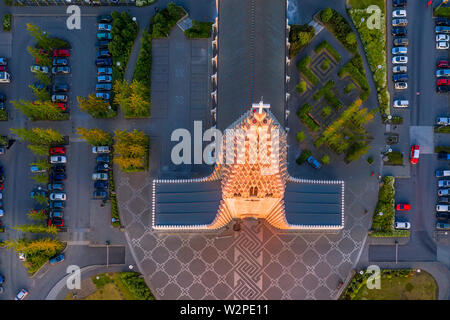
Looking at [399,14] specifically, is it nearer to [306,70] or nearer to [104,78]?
[306,70]

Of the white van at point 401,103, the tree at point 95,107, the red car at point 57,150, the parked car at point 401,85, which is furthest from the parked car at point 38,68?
the parked car at point 401,85

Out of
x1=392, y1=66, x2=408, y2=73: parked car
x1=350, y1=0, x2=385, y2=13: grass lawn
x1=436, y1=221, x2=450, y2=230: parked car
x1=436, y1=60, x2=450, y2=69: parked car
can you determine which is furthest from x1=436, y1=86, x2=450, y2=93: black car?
x1=436, y1=221, x2=450, y2=230: parked car

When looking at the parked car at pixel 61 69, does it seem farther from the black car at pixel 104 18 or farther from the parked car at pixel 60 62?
the black car at pixel 104 18

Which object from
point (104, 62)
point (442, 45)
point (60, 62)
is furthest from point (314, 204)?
point (60, 62)

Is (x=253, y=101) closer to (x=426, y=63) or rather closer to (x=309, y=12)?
(x=309, y=12)

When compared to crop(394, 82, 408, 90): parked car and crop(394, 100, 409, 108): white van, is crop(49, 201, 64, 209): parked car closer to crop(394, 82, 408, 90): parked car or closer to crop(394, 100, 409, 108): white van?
crop(394, 100, 409, 108): white van

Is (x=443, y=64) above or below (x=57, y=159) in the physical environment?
above
